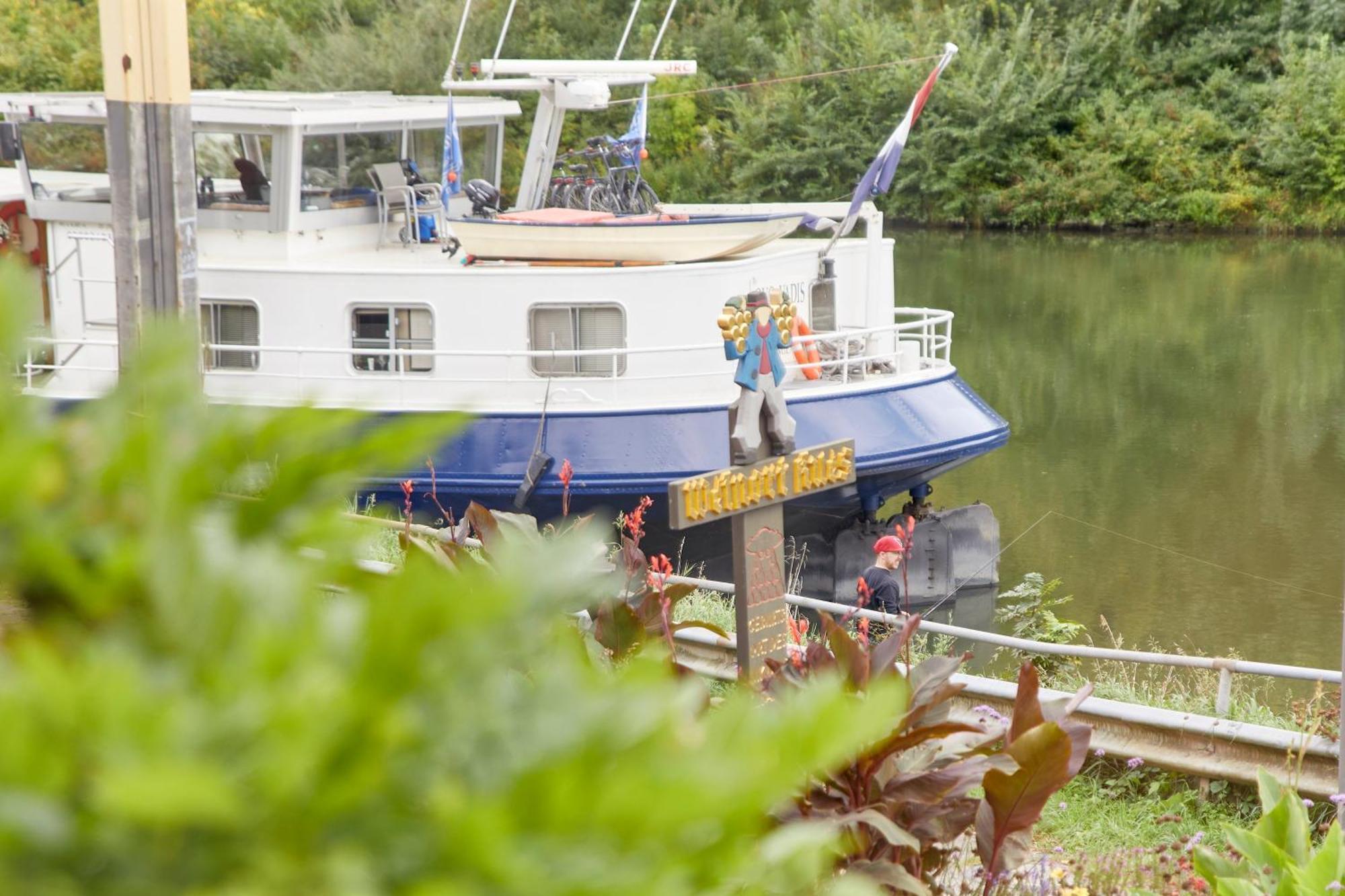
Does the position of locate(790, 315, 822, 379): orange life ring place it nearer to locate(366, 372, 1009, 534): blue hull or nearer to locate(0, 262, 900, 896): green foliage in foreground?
locate(366, 372, 1009, 534): blue hull

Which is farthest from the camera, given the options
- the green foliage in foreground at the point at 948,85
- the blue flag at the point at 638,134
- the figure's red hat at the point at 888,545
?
the green foliage in foreground at the point at 948,85

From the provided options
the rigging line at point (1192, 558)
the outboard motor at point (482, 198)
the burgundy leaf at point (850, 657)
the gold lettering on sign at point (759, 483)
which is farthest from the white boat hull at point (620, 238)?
the burgundy leaf at point (850, 657)

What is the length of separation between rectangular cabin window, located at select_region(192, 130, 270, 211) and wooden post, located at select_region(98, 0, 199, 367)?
335 cm

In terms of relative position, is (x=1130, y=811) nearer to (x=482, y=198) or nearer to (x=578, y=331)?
(x=578, y=331)

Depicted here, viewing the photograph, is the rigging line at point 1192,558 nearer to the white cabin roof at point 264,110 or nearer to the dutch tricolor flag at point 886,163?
the dutch tricolor flag at point 886,163

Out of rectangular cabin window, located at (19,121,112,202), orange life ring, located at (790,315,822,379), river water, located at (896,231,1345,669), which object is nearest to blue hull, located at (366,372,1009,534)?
orange life ring, located at (790,315,822,379)

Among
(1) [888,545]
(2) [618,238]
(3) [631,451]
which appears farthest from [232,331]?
(1) [888,545]

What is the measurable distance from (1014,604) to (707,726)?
31.3ft

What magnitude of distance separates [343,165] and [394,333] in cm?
194

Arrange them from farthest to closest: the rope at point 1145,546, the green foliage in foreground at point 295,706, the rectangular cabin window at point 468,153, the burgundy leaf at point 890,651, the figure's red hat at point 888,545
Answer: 1. the rectangular cabin window at point 468,153
2. the rope at point 1145,546
3. the figure's red hat at point 888,545
4. the burgundy leaf at point 890,651
5. the green foliage in foreground at point 295,706

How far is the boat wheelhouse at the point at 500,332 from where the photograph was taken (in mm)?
9305

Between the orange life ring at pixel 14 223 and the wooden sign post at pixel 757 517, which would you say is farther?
the orange life ring at pixel 14 223

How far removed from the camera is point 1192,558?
10.8m

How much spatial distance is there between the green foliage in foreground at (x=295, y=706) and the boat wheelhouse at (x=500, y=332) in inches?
319
